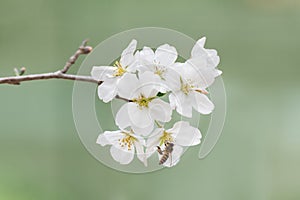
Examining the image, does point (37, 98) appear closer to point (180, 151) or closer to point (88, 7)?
point (88, 7)

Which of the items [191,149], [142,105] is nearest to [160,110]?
[142,105]

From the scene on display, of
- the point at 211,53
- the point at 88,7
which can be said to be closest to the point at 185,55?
the point at 211,53

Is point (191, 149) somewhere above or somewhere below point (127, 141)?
above

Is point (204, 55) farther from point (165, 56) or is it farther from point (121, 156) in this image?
point (121, 156)

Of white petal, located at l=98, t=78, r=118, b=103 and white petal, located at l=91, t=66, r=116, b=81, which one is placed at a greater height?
white petal, located at l=91, t=66, r=116, b=81

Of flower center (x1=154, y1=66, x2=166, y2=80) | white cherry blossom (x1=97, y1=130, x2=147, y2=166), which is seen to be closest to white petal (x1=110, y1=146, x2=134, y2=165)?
white cherry blossom (x1=97, y1=130, x2=147, y2=166)

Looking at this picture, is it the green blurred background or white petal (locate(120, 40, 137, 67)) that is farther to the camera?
the green blurred background

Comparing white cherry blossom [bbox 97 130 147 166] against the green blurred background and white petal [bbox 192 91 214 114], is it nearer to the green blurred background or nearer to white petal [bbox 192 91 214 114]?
white petal [bbox 192 91 214 114]
